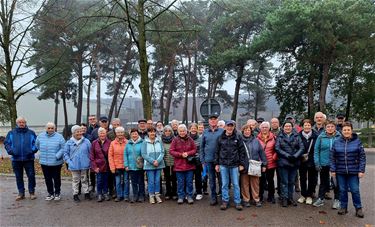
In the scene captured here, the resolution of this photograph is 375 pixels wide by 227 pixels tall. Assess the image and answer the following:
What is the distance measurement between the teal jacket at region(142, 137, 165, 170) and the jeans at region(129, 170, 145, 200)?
26cm

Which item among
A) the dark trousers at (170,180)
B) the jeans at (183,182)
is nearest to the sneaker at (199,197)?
the jeans at (183,182)

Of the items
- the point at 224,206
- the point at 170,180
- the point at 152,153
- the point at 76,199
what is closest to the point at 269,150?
the point at 224,206

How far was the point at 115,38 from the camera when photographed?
31.4 metres

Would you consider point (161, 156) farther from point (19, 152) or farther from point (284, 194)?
point (19, 152)

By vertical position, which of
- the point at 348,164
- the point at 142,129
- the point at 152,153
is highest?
the point at 142,129

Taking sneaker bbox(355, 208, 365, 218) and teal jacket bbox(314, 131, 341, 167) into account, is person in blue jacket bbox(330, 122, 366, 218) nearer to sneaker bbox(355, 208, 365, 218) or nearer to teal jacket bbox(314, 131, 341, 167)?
sneaker bbox(355, 208, 365, 218)

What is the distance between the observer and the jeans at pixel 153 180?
739cm

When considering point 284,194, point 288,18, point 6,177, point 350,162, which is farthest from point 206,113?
point 288,18

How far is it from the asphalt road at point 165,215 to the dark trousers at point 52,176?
310 millimetres

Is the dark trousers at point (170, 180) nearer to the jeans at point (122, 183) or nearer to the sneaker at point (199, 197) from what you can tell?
the sneaker at point (199, 197)

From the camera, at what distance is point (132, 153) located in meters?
7.42

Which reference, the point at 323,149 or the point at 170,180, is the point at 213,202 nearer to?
the point at 170,180

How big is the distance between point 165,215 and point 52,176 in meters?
2.90

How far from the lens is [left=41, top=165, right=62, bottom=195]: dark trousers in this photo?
25.4 ft
